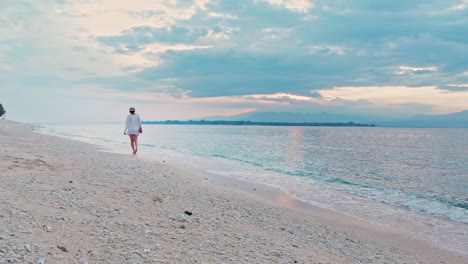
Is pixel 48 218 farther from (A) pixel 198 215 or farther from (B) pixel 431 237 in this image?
(B) pixel 431 237

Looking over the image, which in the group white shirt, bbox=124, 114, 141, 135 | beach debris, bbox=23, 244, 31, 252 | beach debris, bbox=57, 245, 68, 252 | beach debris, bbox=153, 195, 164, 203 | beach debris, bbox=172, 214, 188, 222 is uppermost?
white shirt, bbox=124, 114, 141, 135

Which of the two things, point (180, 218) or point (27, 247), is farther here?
point (180, 218)

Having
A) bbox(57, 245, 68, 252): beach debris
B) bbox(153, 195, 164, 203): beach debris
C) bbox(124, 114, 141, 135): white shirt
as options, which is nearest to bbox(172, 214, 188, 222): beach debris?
bbox(153, 195, 164, 203): beach debris

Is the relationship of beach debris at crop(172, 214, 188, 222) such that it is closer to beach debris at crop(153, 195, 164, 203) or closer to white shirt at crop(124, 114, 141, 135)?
beach debris at crop(153, 195, 164, 203)

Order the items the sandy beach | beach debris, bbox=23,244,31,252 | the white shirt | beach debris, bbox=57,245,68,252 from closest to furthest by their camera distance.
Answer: beach debris, bbox=23,244,31,252
beach debris, bbox=57,245,68,252
the sandy beach
the white shirt

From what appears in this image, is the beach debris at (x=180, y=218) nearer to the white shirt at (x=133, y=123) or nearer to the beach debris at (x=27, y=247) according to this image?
the beach debris at (x=27, y=247)

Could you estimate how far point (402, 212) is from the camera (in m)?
10.7

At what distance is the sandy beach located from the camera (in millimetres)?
4367

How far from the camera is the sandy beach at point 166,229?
437 cm

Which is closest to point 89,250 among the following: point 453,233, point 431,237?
point 431,237

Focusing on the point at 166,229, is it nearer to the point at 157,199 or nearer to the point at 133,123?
the point at 157,199

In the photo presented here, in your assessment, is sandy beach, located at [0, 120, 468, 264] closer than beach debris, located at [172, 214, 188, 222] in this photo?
Yes

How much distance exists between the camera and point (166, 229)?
557 cm

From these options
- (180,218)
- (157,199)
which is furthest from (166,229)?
(157,199)
